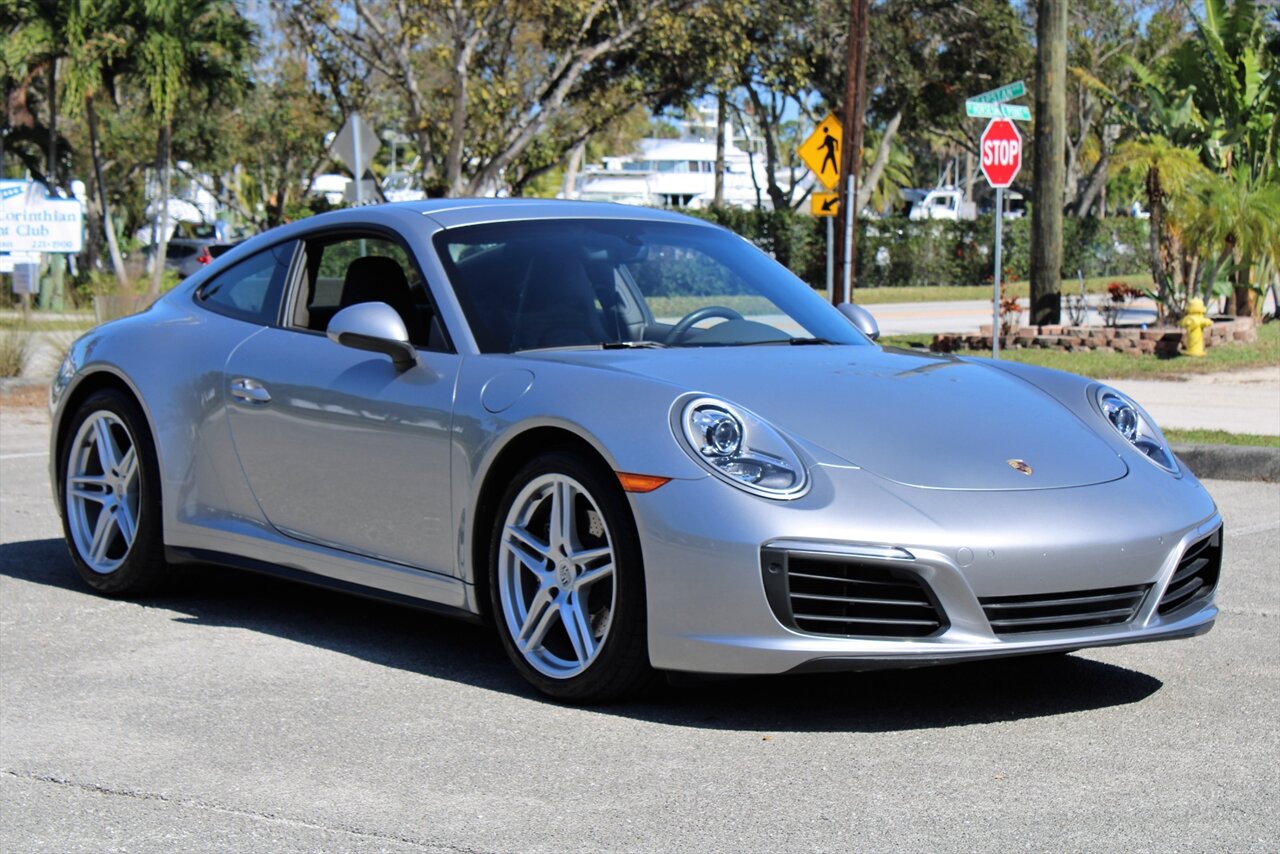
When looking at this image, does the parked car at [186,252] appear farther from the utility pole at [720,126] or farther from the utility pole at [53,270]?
the utility pole at [720,126]

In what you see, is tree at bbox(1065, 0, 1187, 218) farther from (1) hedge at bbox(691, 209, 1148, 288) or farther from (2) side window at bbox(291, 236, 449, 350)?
(2) side window at bbox(291, 236, 449, 350)

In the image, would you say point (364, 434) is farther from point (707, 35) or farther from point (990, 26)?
point (990, 26)

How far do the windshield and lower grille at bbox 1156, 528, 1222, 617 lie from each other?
141 cm

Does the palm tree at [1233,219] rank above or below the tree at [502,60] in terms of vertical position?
below

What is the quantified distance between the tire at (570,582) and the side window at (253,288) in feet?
5.31

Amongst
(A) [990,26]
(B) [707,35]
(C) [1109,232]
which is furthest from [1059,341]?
(C) [1109,232]

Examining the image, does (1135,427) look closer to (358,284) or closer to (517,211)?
(517,211)

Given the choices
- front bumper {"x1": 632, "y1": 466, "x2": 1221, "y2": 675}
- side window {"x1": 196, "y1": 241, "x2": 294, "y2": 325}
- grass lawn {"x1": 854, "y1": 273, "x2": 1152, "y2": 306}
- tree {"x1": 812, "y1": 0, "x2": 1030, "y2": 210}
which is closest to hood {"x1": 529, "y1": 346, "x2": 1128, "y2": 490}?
front bumper {"x1": 632, "y1": 466, "x2": 1221, "y2": 675}

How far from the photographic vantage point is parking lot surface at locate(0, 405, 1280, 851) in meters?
3.88

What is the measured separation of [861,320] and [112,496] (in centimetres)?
286

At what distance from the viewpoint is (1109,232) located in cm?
4731

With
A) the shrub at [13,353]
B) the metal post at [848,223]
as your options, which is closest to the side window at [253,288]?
the shrub at [13,353]

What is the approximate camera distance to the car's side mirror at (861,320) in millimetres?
6324

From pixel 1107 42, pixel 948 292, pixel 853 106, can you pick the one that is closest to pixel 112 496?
pixel 853 106
